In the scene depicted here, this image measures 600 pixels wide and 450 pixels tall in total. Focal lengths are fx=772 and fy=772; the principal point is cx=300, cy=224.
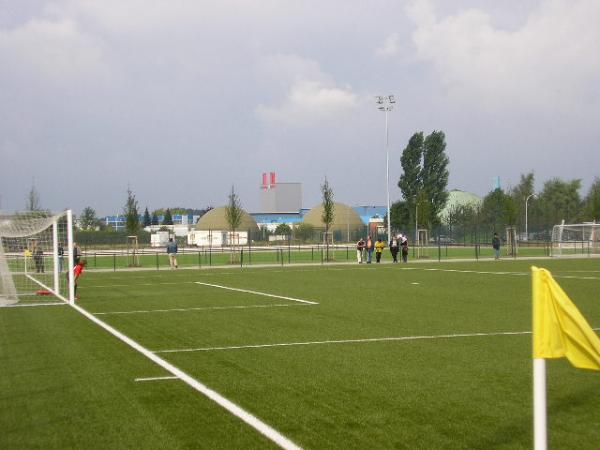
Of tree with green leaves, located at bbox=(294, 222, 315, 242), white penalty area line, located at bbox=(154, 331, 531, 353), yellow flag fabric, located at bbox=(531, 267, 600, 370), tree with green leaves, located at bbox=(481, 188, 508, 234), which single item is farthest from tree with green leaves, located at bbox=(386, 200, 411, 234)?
yellow flag fabric, located at bbox=(531, 267, 600, 370)

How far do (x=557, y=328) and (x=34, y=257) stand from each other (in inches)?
1168

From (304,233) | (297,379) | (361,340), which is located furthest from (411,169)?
(297,379)

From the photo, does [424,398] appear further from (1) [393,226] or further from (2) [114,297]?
(1) [393,226]

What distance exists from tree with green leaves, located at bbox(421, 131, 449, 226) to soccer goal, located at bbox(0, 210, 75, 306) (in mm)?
56464

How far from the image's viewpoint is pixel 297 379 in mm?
9000

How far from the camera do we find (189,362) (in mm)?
10312

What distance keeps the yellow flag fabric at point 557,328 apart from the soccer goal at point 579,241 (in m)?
48.9

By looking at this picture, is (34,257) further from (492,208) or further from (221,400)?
(492,208)

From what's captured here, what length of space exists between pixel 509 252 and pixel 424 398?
5080 centimetres

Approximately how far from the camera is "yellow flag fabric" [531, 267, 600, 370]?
4.07 m

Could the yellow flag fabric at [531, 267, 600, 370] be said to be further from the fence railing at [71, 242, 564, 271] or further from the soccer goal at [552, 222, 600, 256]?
the soccer goal at [552, 222, 600, 256]

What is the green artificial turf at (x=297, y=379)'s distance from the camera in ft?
21.4

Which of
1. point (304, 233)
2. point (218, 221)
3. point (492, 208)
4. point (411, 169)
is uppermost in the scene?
point (411, 169)

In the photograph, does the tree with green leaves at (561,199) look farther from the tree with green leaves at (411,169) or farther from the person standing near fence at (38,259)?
the person standing near fence at (38,259)
